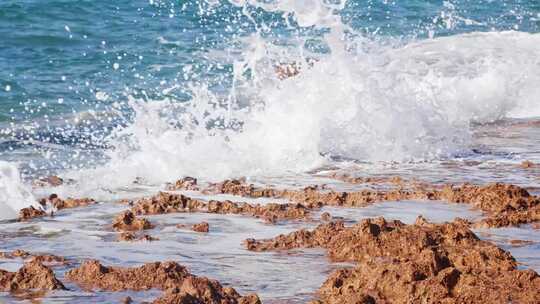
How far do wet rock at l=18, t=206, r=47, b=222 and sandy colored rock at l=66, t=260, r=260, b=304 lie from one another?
1.71 meters

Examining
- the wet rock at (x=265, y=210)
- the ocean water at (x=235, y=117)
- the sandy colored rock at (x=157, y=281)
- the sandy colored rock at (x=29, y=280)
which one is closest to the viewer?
the sandy colored rock at (x=157, y=281)

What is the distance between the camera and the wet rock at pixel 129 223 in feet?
19.6

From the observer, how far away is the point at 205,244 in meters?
5.60

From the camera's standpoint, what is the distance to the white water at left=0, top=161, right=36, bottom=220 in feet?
21.4

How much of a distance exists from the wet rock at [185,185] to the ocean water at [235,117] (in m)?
0.15

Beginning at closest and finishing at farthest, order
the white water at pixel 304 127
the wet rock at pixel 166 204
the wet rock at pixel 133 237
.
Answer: the wet rock at pixel 133 237 → the wet rock at pixel 166 204 → the white water at pixel 304 127

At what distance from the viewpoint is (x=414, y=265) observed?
4492mm

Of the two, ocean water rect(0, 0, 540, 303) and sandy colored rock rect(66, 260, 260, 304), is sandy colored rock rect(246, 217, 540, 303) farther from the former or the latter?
sandy colored rock rect(66, 260, 260, 304)

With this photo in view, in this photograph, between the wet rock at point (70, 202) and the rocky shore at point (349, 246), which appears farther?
the wet rock at point (70, 202)

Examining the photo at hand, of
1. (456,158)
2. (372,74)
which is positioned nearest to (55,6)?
(372,74)

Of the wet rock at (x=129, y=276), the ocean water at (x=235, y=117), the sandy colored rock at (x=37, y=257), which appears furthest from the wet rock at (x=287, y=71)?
the wet rock at (x=129, y=276)

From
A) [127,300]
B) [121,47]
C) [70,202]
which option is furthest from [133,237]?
[121,47]

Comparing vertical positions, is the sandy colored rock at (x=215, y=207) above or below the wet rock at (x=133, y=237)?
above

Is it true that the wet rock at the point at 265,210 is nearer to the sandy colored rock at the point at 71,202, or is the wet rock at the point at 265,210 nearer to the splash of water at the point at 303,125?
the sandy colored rock at the point at 71,202
